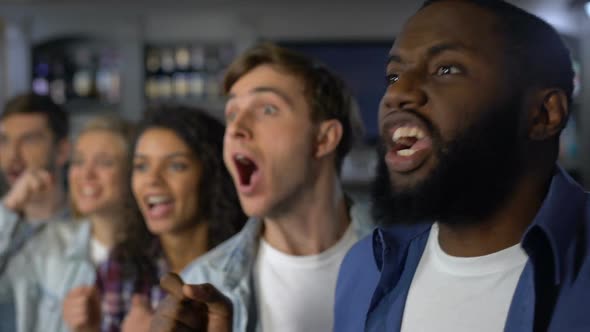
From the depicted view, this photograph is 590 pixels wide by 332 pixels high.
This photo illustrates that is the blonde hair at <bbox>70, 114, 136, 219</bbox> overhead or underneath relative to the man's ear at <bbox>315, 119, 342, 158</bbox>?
underneath

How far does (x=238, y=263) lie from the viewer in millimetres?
1057

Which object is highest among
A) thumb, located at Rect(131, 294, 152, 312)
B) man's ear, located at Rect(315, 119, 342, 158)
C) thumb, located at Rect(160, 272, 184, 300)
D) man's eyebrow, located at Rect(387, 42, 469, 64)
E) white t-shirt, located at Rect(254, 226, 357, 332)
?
man's eyebrow, located at Rect(387, 42, 469, 64)

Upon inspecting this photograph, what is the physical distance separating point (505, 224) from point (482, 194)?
42 mm

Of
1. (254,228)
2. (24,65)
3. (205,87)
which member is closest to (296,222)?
(254,228)

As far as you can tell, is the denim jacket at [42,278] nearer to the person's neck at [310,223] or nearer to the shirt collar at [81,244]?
the shirt collar at [81,244]

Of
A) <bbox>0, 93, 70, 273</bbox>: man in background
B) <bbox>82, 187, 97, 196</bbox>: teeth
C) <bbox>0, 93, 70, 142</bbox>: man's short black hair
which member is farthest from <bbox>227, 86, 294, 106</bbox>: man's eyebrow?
<bbox>0, 93, 70, 142</bbox>: man's short black hair

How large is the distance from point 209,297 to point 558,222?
379 mm

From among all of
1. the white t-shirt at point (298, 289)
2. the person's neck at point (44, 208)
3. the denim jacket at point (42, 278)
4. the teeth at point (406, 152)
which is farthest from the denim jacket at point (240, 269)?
the person's neck at point (44, 208)

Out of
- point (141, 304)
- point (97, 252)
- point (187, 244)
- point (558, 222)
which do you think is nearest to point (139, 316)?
point (141, 304)

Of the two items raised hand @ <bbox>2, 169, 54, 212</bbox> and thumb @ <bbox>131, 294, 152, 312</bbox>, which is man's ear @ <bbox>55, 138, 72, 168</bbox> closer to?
raised hand @ <bbox>2, 169, 54, 212</bbox>

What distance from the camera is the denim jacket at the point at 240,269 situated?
1004 mm

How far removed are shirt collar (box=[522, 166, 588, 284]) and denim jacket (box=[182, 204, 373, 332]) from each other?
455 mm

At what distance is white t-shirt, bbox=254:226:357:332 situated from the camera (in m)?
1.00

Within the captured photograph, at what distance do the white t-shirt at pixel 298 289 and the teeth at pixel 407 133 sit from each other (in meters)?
0.46
